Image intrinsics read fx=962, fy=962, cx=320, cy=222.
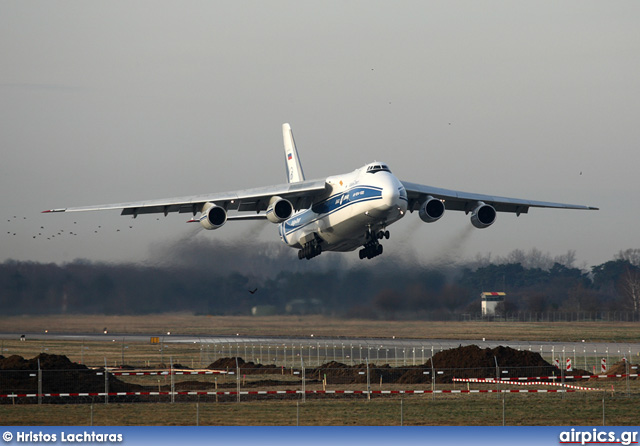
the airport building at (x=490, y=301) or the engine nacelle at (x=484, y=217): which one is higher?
the engine nacelle at (x=484, y=217)

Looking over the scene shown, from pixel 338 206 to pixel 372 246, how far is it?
2.60m

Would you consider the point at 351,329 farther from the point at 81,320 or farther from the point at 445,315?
the point at 81,320

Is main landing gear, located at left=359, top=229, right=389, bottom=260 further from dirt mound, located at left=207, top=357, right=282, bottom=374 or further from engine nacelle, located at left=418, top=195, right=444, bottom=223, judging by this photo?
dirt mound, located at left=207, top=357, right=282, bottom=374

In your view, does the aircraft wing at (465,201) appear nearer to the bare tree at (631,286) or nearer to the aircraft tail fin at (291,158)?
the aircraft tail fin at (291,158)

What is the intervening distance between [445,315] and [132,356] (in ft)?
41.5

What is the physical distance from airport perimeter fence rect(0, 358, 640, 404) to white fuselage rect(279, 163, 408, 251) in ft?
17.8

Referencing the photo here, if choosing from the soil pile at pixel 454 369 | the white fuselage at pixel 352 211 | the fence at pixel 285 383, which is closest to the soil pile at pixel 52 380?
the fence at pixel 285 383

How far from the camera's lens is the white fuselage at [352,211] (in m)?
30.1

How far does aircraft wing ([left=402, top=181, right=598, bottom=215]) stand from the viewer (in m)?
35.6

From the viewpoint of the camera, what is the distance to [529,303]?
4831 centimetres

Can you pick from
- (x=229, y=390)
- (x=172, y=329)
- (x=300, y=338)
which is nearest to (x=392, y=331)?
→ (x=300, y=338)

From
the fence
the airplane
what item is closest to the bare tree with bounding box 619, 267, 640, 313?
the airplane

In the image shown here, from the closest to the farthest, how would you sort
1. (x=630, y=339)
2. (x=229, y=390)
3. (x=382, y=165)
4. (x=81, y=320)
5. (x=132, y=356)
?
(x=229, y=390) → (x=382, y=165) → (x=132, y=356) → (x=81, y=320) → (x=630, y=339)

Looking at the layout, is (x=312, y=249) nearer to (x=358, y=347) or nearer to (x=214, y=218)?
(x=214, y=218)
